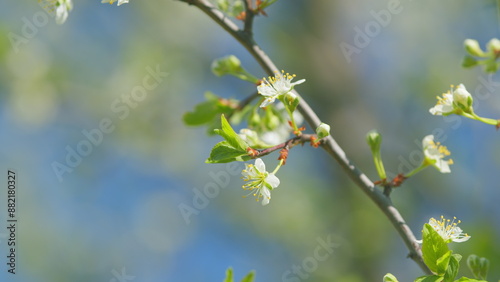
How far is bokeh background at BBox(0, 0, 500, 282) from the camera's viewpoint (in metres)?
5.21

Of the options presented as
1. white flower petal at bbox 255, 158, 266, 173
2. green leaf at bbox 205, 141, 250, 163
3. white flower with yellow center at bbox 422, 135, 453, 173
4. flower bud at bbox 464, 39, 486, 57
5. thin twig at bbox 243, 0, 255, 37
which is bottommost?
white flower with yellow center at bbox 422, 135, 453, 173

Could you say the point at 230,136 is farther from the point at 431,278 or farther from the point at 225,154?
the point at 431,278

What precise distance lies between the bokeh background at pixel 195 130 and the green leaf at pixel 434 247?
3.85 m

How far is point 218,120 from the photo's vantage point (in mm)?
1880

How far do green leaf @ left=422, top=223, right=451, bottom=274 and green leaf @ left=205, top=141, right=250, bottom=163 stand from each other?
0.40m

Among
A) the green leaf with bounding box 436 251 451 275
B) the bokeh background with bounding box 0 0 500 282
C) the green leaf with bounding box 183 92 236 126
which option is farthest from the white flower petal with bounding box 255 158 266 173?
the bokeh background with bounding box 0 0 500 282

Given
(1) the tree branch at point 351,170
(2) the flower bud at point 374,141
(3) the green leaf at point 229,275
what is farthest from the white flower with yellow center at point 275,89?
(3) the green leaf at point 229,275

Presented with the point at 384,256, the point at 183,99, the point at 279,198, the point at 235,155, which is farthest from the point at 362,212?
the point at 235,155

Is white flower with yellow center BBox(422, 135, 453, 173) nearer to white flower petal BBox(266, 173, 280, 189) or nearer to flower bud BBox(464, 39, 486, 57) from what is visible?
flower bud BBox(464, 39, 486, 57)

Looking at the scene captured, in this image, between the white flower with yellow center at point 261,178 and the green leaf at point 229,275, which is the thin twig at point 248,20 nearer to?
the white flower with yellow center at point 261,178

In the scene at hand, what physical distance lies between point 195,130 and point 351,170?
17.8 ft

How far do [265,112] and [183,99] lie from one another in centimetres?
469

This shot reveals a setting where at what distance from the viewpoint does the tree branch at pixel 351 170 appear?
3.97 feet

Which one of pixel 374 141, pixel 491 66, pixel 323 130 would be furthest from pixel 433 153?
pixel 323 130
